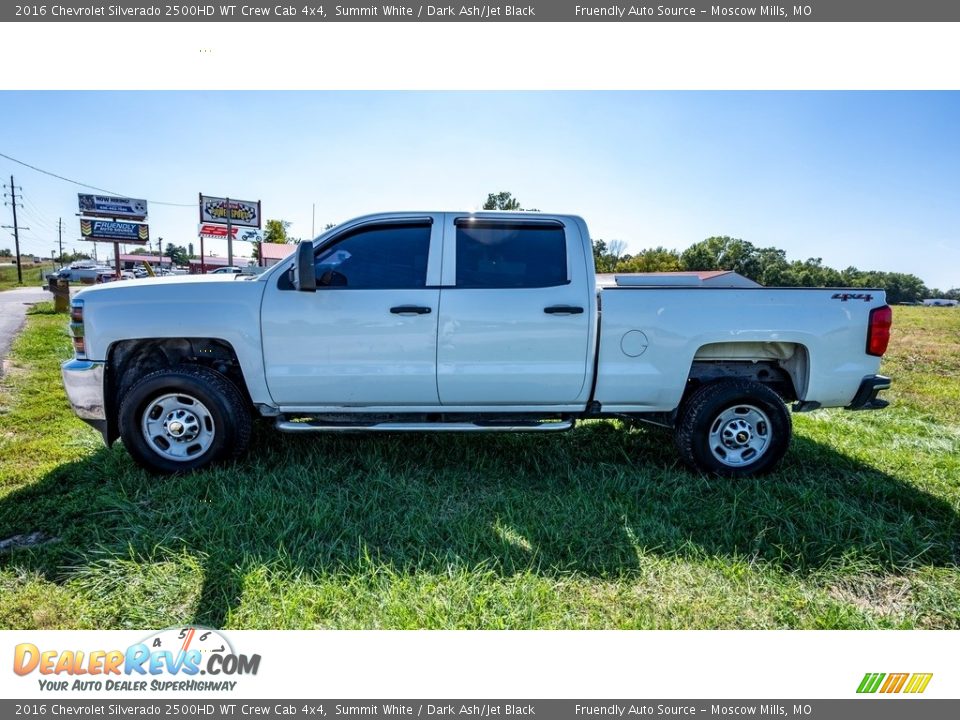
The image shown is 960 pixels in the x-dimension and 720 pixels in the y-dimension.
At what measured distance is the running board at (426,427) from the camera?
11.5 feet

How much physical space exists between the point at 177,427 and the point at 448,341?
2.06 metres

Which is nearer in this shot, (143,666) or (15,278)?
A: (143,666)

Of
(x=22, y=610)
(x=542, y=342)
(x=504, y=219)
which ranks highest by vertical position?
(x=504, y=219)

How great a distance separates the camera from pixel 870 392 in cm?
359

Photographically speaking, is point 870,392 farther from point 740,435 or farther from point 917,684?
point 917,684

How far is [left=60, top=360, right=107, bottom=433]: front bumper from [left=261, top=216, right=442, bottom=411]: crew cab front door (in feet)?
3.85

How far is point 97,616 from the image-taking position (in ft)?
7.59

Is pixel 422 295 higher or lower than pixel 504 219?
lower

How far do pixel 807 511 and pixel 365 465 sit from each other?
10.2 ft

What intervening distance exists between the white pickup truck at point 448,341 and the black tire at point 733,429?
0.01 m

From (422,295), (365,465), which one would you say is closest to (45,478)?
(365,465)

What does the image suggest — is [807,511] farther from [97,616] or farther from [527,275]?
[97,616]

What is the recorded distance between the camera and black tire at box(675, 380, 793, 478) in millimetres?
3613

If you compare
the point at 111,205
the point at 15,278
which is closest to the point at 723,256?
the point at 111,205
